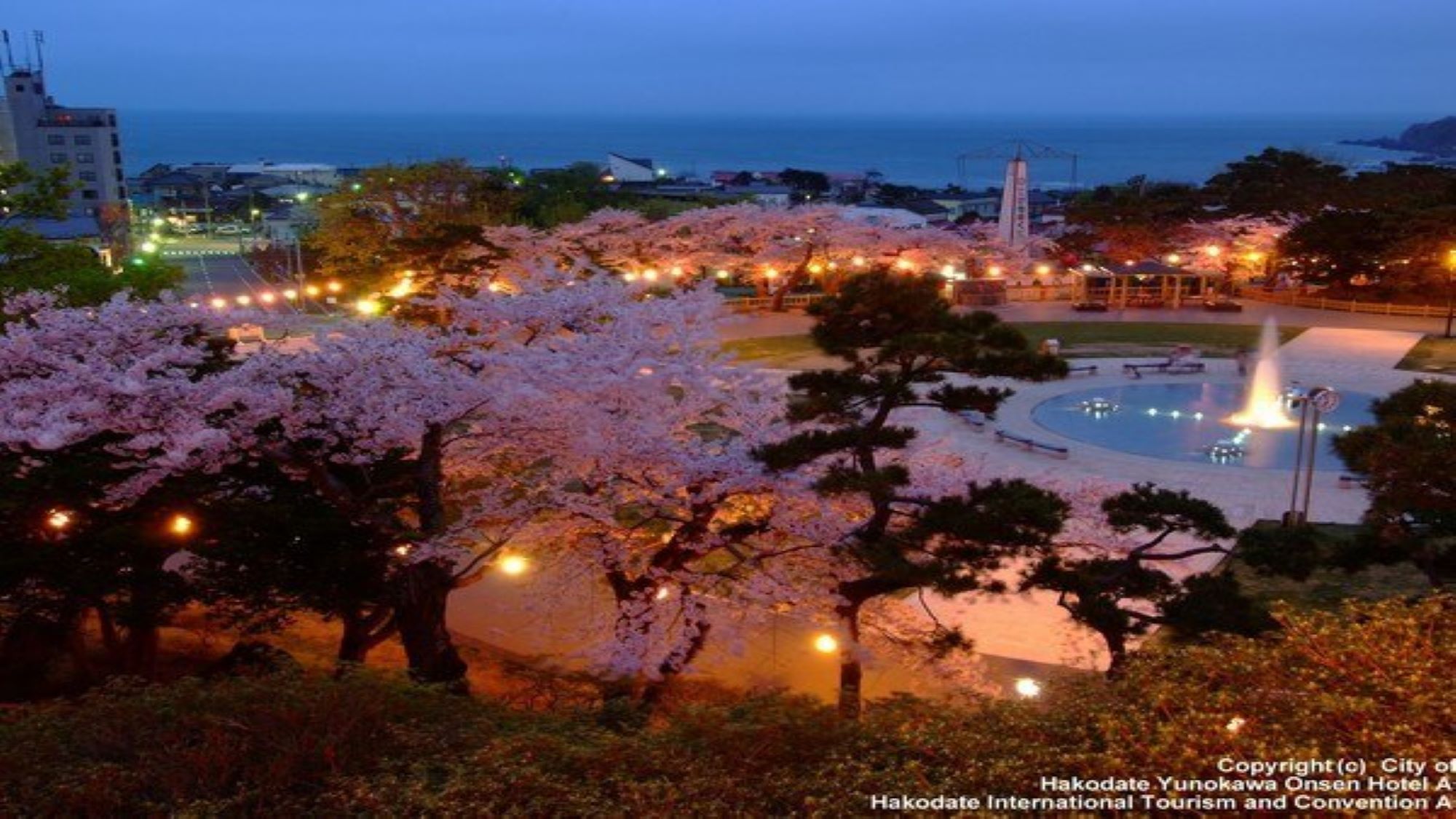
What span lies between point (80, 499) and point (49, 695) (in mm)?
2632

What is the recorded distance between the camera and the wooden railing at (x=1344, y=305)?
1416 inches

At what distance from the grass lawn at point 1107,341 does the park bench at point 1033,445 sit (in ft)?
22.8

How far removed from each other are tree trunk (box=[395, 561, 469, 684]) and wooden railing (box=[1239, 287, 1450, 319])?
35939 mm

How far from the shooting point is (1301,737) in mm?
6180

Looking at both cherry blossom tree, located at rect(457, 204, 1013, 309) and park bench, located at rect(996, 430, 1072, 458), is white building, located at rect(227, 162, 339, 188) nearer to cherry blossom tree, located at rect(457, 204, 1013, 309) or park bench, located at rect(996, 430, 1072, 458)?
cherry blossom tree, located at rect(457, 204, 1013, 309)

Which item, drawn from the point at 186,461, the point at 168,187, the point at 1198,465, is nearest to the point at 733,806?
the point at 186,461

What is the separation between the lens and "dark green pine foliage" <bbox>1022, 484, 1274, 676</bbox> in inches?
371

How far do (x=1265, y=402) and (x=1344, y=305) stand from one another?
16.8 m

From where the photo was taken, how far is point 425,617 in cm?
1171

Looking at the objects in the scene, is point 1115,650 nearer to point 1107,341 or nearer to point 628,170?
point 1107,341

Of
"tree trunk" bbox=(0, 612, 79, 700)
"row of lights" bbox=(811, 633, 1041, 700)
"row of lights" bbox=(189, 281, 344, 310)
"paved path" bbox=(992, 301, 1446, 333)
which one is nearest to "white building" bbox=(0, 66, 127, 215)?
"row of lights" bbox=(189, 281, 344, 310)

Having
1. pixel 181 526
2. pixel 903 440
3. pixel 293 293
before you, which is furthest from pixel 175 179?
pixel 903 440

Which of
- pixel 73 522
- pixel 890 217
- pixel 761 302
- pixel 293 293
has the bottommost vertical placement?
pixel 293 293

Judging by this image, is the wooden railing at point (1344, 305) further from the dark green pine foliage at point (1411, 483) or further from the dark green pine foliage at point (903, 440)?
the dark green pine foliage at point (903, 440)
